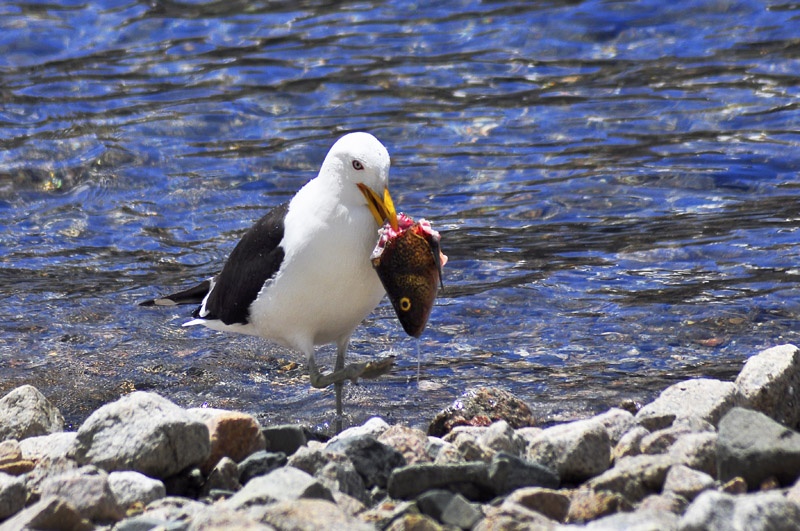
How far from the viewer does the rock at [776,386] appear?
16.3 ft

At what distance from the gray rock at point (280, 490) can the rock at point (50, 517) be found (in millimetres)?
484

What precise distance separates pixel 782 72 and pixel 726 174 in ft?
8.16

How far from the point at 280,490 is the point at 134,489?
682 millimetres

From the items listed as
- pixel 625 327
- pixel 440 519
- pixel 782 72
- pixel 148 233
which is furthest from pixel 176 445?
pixel 782 72

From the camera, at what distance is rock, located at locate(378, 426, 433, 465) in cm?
457

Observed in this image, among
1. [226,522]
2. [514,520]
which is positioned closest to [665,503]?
[514,520]

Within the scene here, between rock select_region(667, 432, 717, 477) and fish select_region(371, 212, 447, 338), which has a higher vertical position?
fish select_region(371, 212, 447, 338)

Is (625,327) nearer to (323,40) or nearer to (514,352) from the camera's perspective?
(514,352)

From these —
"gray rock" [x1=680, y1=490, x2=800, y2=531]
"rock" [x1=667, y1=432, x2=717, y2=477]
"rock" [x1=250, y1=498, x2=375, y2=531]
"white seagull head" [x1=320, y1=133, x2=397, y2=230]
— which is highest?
"white seagull head" [x1=320, y1=133, x2=397, y2=230]

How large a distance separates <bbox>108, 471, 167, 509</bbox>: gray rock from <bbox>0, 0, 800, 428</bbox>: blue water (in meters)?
2.42

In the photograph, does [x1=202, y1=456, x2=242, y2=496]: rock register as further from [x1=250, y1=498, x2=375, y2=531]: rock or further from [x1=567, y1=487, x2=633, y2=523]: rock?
[x1=567, y1=487, x2=633, y2=523]: rock

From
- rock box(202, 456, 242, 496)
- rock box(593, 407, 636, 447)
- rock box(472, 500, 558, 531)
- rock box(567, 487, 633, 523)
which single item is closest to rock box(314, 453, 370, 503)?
rock box(202, 456, 242, 496)

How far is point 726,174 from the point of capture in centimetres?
1019

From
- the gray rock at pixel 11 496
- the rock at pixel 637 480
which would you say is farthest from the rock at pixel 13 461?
the rock at pixel 637 480
